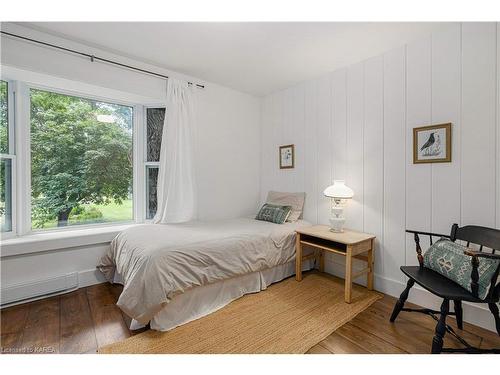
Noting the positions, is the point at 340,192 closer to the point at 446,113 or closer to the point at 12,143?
the point at 446,113

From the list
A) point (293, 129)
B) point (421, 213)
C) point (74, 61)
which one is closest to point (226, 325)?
point (421, 213)

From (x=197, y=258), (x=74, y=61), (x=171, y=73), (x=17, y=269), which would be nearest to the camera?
(x=197, y=258)

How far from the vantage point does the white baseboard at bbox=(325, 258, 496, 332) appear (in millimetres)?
1783

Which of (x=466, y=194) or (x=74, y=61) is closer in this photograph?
(x=466, y=194)

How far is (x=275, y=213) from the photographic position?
299 centimetres

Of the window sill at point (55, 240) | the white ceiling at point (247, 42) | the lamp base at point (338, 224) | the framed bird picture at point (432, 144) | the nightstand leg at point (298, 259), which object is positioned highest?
the white ceiling at point (247, 42)

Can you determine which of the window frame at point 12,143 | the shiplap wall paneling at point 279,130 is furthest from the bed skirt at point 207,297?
the shiplap wall paneling at point 279,130

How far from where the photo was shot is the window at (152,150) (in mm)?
3123

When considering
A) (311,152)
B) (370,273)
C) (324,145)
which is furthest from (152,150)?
(370,273)

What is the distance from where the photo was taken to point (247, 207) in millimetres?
3701

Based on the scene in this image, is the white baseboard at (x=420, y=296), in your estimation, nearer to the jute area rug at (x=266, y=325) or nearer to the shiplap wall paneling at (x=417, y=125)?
the jute area rug at (x=266, y=325)

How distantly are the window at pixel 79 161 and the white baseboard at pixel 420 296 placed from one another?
105 inches
